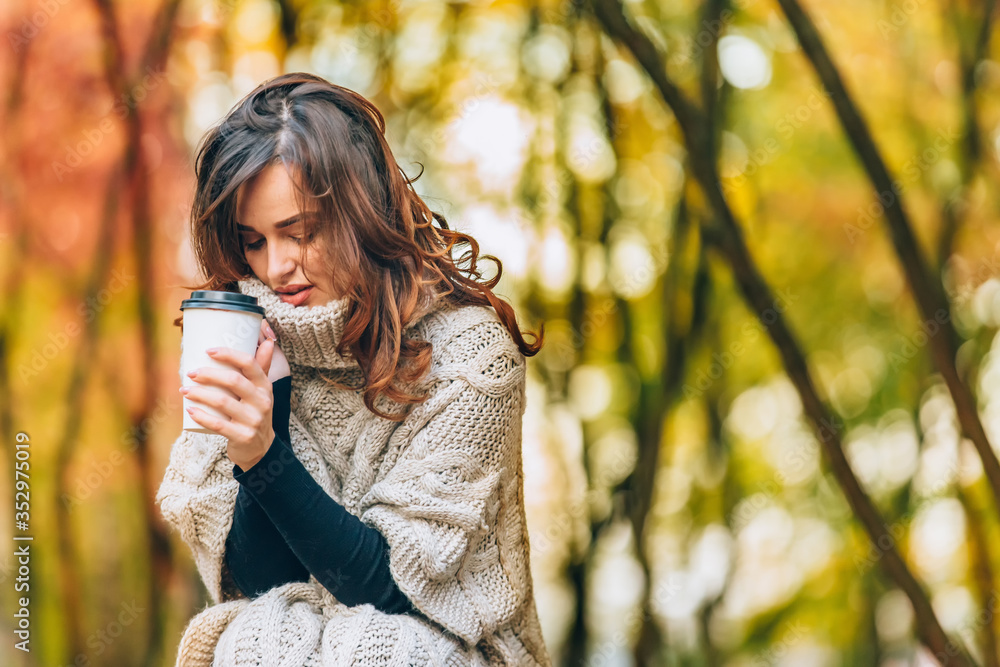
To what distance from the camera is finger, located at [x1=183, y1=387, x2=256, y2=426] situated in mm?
990

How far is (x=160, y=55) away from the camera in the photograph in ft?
8.66

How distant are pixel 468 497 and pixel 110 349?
71.7 inches

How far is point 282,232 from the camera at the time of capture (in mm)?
1233

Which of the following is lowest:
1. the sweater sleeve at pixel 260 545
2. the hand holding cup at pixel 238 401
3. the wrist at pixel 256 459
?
the sweater sleeve at pixel 260 545

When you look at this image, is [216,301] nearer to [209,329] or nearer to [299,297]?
[209,329]

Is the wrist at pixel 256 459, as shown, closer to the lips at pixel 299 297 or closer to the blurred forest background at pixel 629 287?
the lips at pixel 299 297

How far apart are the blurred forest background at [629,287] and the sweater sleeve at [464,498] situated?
3.83 feet

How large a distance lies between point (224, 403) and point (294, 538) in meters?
0.22

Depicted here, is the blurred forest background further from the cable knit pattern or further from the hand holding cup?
the hand holding cup

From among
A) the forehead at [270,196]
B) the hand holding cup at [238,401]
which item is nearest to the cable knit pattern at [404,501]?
the forehead at [270,196]

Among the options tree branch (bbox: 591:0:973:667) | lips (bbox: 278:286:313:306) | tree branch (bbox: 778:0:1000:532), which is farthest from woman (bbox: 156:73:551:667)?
tree branch (bbox: 778:0:1000:532)

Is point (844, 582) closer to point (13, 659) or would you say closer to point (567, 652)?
point (567, 652)

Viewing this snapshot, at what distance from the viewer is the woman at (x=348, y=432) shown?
44.3 inches

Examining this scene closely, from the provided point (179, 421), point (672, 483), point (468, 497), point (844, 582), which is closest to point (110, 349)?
point (179, 421)
